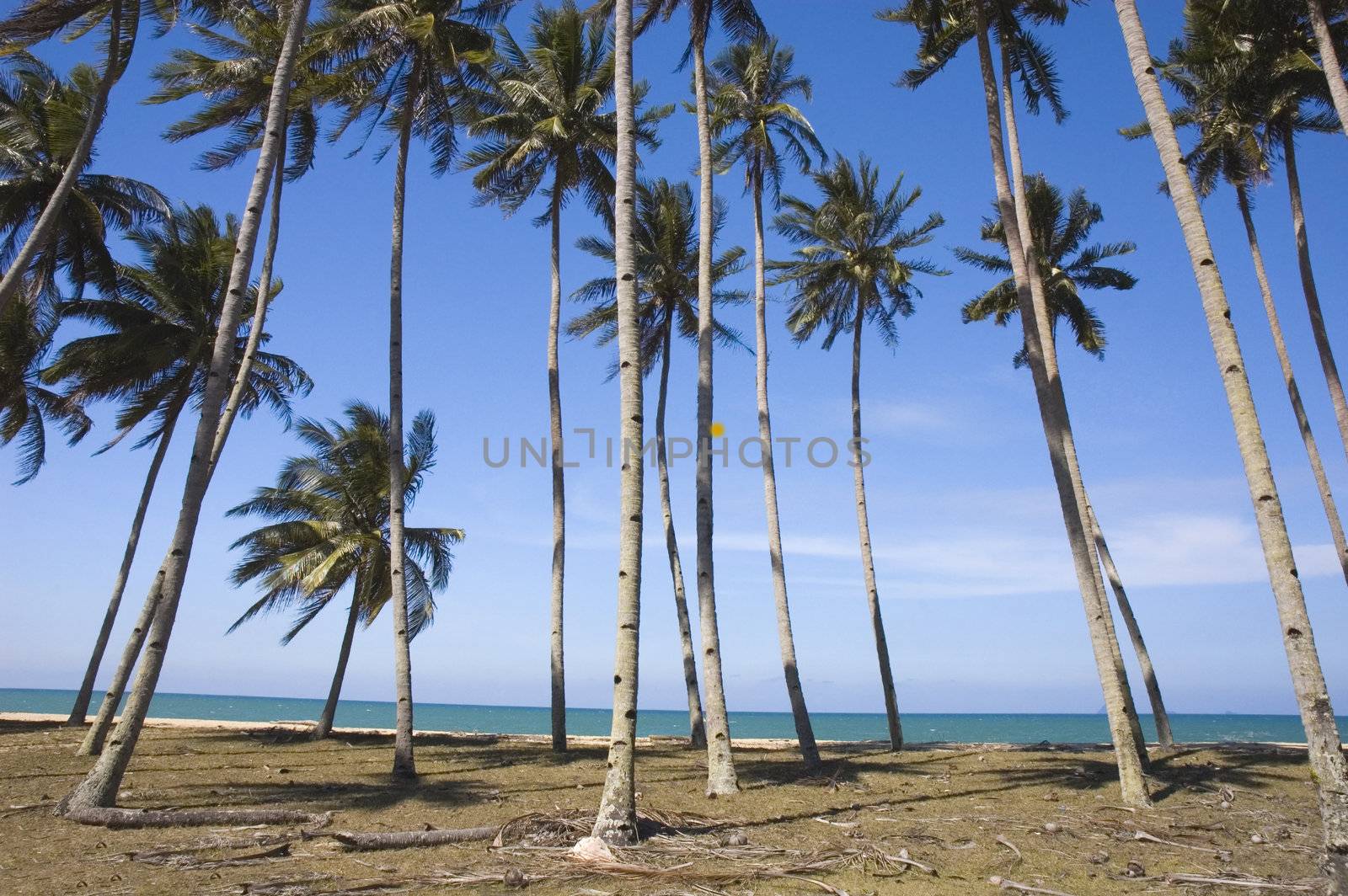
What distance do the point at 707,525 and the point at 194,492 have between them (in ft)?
23.1

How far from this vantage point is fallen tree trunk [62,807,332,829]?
8.21m

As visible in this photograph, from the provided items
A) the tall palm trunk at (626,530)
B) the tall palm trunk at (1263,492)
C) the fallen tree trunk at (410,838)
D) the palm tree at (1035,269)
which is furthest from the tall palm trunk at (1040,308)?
the fallen tree trunk at (410,838)

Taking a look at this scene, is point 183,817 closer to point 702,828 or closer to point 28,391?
point 702,828

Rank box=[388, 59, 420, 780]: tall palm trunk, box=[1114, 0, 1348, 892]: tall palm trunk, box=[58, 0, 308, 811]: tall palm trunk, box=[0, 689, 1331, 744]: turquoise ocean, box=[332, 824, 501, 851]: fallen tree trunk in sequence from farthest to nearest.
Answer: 1. box=[0, 689, 1331, 744]: turquoise ocean
2. box=[388, 59, 420, 780]: tall palm trunk
3. box=[58, 0, 308, 811]: tall palm trunk
4. box=[332, 824, 501, 851]: fallen tree trunk
5. box=[1114, 0, 1348, 892]: tall palm trunk

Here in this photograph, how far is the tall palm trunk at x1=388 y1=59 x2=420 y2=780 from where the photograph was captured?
12.7m

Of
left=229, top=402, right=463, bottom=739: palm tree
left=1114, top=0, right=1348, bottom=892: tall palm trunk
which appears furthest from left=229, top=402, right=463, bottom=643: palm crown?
left=1114, top=0, right=1348, bottom=892: tall palm trunk

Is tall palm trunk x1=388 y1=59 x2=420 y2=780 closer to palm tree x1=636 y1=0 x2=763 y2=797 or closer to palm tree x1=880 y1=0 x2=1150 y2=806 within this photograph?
palm tree x1=636 y1=0 x2=763 y2=797

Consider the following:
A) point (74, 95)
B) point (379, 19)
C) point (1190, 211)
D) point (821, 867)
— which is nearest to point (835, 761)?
point (821, 867)

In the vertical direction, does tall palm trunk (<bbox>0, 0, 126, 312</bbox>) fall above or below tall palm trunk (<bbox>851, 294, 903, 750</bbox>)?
above

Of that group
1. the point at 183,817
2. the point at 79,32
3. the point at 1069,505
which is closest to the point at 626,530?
the point at 183,817

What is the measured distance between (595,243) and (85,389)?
43.7 feet

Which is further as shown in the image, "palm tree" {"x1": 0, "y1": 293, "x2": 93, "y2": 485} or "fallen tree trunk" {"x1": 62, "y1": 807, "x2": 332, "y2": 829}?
"palm tree" {"x1": 0, "y1": 293, "x2": 93, "y2": 485}

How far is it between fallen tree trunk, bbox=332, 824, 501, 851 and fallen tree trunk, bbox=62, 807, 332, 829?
1.02 meters

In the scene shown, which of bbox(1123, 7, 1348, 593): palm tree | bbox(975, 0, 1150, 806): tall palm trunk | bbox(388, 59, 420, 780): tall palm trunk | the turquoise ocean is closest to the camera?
bbox(975, 0, 1150, 806): tall palm trunk
